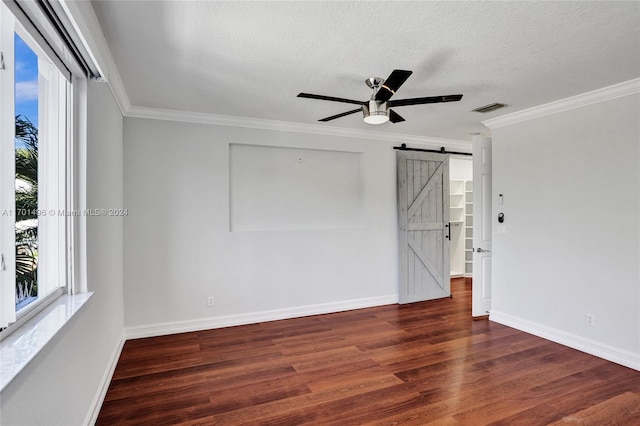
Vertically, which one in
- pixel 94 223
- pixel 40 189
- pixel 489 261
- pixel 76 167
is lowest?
pixel 489 261

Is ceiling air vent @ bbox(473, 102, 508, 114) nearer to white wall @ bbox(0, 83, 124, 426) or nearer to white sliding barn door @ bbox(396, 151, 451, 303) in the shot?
white sliding barn door @ bbox(396, 151, 451, 303)

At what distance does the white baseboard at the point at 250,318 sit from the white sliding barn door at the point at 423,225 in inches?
18.8

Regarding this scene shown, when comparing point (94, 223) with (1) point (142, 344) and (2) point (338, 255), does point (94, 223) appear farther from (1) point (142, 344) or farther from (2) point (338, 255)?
(2) point (338, 255)

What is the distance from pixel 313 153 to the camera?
15.3 feet

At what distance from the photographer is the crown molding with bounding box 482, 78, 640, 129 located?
9.70ft

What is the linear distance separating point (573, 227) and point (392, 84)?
2.54 metres

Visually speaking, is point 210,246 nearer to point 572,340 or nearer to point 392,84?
point 392,84

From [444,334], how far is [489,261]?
1.25m

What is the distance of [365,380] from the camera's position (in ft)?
9.12

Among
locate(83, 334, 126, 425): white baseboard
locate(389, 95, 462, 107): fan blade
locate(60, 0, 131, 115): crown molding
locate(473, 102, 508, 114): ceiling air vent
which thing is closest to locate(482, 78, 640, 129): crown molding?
locate(473, 102, 508, 114): ceiling air vent

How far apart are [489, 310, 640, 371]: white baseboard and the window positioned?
→ 436cm

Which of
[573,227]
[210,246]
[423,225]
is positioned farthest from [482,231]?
[210,246]

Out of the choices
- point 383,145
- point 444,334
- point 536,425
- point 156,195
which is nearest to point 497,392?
point 536,425

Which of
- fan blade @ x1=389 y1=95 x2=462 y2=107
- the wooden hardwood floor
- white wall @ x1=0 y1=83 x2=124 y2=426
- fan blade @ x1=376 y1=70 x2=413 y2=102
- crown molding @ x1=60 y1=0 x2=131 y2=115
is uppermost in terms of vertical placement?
crown molding @ x1=60 y1=0 x2=131 y2=115
